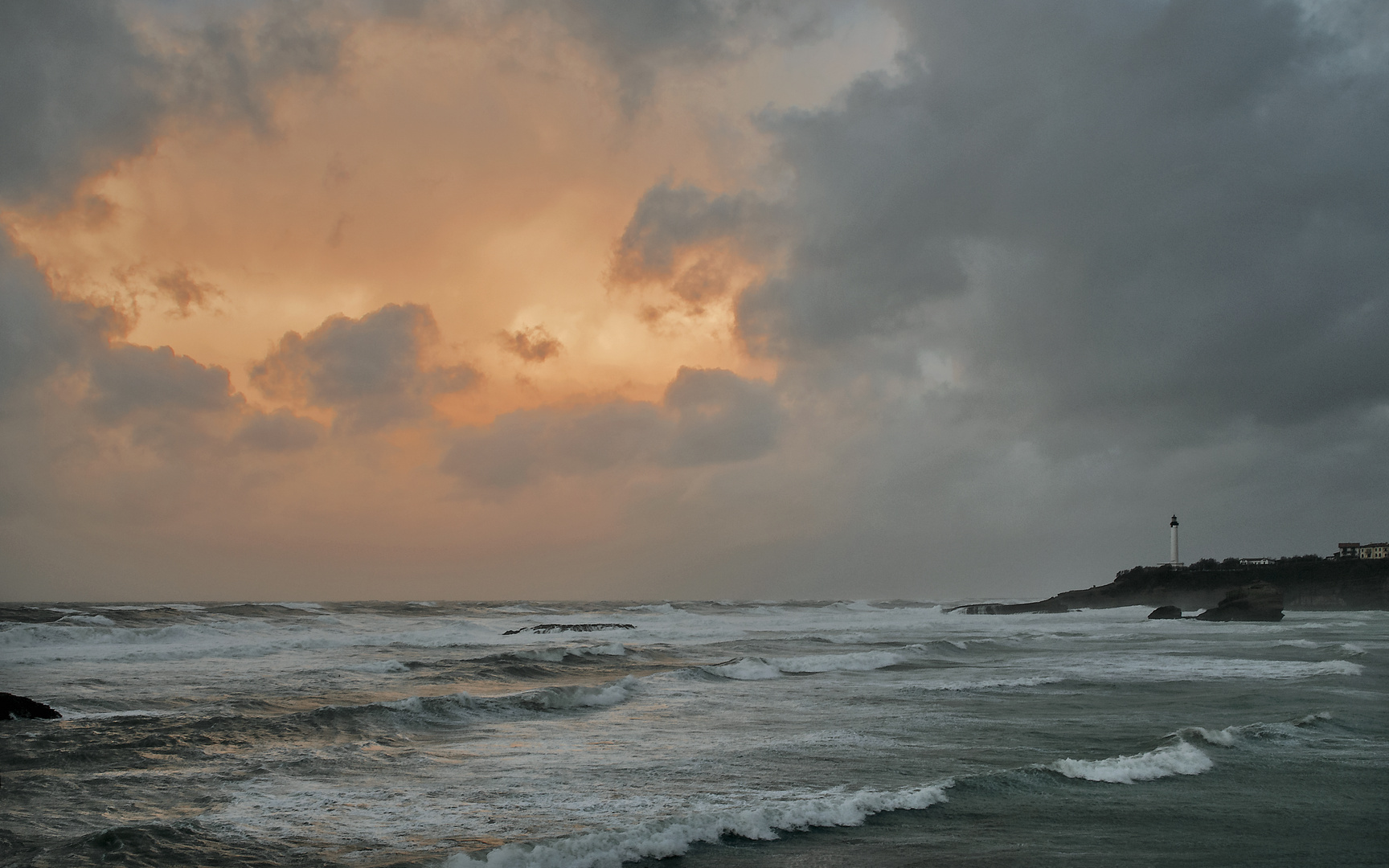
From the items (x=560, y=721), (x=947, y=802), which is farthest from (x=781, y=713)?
(x=947, y=802)

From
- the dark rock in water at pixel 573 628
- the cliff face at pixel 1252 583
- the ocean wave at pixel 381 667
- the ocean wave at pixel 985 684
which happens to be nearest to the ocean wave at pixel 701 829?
the ocean wave at pixel 985 684

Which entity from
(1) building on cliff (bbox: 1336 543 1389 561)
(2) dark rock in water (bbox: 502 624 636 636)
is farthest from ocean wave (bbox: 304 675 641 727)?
(1) building on cliff (bbox: 1336 543 1389 561)

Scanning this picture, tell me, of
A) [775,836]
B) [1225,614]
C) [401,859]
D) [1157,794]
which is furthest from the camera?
[1225,614]

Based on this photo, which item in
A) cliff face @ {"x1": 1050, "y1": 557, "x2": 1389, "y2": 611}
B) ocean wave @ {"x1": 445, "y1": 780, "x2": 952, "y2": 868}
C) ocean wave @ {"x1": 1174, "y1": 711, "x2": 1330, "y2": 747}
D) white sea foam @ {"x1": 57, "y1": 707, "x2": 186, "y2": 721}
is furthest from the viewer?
cliff face @ {"x1": 1050, "y1": 557, "x2": 1389, "y2": 611}

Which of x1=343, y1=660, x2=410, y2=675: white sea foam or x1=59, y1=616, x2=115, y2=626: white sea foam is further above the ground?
x1=59, y1=616, x2=115, y2=626: white sea foam

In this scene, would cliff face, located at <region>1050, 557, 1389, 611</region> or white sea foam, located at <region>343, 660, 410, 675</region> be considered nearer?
white sea foam, located at <region>343, 660, 410, 675</region>

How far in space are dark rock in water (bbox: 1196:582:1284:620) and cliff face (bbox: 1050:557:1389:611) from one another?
16528 millimetres

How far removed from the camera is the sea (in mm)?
7266

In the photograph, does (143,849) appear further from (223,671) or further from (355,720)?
(223,671)

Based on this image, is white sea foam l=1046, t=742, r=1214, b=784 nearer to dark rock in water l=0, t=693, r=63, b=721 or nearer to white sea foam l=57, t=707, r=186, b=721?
white sea foam l=57, t=707, r=186, b=721

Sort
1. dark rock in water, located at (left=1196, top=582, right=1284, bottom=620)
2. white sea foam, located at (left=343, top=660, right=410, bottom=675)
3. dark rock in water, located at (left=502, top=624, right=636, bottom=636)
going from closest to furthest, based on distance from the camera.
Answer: white sea foam, located at (left=343, top=660, right=410, bottom=675), dark rock in water, located at (left=1196, top=582, right=1284, bottom=620), dark rock in water, located at (left=502, top=624, right=636, bottom=636)

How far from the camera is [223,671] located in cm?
2225

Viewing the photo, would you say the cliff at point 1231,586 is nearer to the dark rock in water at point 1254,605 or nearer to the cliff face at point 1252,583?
the cliff face at point 1252,583

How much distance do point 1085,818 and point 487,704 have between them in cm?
1167
